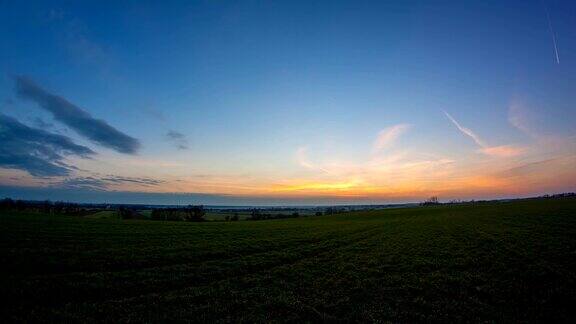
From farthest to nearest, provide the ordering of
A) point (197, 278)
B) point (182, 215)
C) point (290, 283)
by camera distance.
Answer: point (182, 215), point (197, 278), point (290, 283)

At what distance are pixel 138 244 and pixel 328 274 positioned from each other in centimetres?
2614

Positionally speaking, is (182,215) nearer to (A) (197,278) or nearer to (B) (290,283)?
(A) (197,278)

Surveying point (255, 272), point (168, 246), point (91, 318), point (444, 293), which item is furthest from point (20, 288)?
point (444, 293)

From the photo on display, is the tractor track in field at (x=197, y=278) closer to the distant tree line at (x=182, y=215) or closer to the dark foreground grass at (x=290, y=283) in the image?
the dark foreground grass at (x=290, y=283)

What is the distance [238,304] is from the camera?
58.0ft

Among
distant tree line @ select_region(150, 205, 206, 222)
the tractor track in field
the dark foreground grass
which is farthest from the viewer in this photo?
distant tree line @ select_region(150, 205, 206, 222)

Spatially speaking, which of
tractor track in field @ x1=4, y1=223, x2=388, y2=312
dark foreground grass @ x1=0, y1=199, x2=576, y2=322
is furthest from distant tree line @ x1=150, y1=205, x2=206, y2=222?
tractor track in field @ x1=4, y1=223, x2=388, y2=312

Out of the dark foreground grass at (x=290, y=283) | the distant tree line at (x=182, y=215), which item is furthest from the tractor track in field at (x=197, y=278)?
the distant tree line at (x=182, y=215)

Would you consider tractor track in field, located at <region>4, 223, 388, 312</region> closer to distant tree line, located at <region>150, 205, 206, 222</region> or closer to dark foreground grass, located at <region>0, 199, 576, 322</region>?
dark foreground grass, located at <region>0, 199, 576, 322</region>

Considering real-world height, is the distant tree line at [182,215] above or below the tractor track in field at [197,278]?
above

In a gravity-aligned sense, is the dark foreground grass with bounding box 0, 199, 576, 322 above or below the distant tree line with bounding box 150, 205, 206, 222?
below

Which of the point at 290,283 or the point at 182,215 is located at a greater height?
the point at 182,215

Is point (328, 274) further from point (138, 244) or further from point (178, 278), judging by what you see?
point (138, 244)

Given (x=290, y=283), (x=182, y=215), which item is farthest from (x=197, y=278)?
(x=182, y=215)
